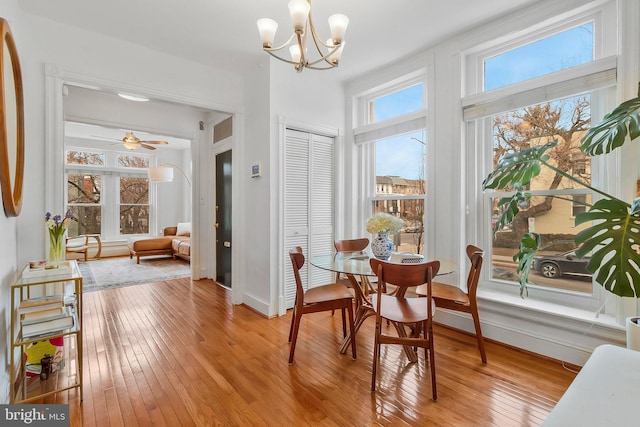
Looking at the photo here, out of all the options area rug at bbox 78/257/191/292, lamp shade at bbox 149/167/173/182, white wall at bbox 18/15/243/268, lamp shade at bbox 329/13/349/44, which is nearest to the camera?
lamp shade at bbox 329/13/349/44

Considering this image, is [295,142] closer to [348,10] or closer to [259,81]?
[259,81]

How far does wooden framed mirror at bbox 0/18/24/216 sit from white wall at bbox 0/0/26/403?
170mm

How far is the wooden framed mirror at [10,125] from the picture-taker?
1.64 metres

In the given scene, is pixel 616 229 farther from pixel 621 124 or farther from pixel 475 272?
pixel 475 272

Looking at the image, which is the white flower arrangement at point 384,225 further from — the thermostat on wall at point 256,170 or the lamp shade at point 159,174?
the lamp shade at point 159,174

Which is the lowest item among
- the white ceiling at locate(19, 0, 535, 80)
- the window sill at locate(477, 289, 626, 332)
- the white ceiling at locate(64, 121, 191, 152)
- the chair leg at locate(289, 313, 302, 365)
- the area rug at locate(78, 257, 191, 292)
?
the area rug at locate(78, 257, 191, 292)

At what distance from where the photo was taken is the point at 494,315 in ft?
8.77

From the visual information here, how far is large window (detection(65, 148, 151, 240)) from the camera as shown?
7152 mm

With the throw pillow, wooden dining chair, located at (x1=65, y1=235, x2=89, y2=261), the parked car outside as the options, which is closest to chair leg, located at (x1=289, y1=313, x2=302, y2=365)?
the parked car outside

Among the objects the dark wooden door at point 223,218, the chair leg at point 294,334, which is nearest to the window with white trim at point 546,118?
the chair leg at point 294,334

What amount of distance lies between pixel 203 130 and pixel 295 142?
2.19m

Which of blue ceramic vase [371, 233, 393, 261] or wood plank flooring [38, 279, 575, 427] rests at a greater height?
blue ceramic vase [371, 233, 393, 261]

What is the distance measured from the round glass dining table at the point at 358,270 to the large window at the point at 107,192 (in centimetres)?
713

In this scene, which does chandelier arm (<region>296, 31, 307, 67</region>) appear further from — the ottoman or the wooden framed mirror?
the ottoman
